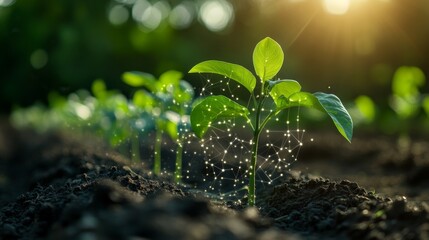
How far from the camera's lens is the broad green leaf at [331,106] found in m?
2.54

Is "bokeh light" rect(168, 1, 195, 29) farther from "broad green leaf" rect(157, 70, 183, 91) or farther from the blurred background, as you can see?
"broad green leaf" rect(157, 70, 183, 91)

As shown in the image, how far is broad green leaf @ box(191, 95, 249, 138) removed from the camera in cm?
273

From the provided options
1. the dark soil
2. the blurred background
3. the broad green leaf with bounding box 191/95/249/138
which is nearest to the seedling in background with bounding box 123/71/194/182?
the dark soil

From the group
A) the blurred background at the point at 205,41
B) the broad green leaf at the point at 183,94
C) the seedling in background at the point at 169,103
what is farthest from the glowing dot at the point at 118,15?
the broad green leaf at the point at 183,94

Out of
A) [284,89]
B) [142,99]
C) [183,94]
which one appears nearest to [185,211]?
[284,89]

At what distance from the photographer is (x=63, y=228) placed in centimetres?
204

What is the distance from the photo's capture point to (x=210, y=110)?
274cm

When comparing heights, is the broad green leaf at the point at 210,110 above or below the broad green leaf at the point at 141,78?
below

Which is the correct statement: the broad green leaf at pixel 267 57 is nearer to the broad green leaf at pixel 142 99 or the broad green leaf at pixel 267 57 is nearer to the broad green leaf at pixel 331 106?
the broad green leaf at pixel 331 106

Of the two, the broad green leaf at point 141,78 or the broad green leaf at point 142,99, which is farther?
the broad green leaf at point 142,99

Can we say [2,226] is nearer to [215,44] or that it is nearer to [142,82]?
[142,82]

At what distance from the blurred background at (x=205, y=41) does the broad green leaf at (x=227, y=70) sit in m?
10.7

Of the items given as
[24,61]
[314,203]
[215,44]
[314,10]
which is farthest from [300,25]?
[314,203]

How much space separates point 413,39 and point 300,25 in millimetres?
2685
